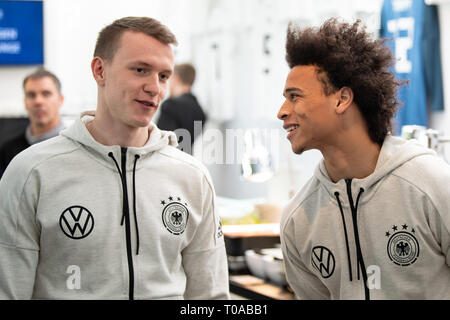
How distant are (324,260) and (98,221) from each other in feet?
2.24

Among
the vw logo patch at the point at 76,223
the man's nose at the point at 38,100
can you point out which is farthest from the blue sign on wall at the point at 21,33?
the vw logo patch at the point at 76,223

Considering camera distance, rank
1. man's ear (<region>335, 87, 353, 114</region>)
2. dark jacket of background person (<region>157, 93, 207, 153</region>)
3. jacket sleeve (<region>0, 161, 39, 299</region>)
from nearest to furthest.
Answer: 1. jacket sleeve (<region>0, 161, 39, 299</region>)
2. man's ear (<region>335, 87, 353, 114</region>)
3. dark jacket of background person (<region>157, 93, 207, 153</region>)

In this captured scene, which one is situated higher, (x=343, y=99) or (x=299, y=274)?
(x=343, y=99)

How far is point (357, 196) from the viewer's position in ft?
6.57

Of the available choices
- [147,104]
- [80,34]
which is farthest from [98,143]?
[80,34]

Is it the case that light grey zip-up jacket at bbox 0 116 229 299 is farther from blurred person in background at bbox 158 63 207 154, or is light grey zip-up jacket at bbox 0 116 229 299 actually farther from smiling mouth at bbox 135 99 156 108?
blurred person in background at bbox 158 63 207 154

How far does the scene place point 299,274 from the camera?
2225mm

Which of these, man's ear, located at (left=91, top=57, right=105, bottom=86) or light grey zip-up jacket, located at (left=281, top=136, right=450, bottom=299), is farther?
man's ear, located at (left=91, top=57, right=105, bottom=86)

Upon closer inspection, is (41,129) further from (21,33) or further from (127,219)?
(21,33)

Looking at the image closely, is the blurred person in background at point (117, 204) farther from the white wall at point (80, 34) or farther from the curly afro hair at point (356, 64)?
the white wall at point (80, 34)

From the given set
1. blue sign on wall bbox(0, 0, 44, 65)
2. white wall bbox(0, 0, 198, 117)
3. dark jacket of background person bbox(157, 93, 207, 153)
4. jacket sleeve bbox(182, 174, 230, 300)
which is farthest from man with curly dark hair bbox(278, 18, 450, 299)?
blue sign on wall bbox(0, 0, 44, 65)

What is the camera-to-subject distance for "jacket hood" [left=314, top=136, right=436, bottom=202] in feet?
6.50

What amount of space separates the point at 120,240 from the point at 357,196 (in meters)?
0.70
